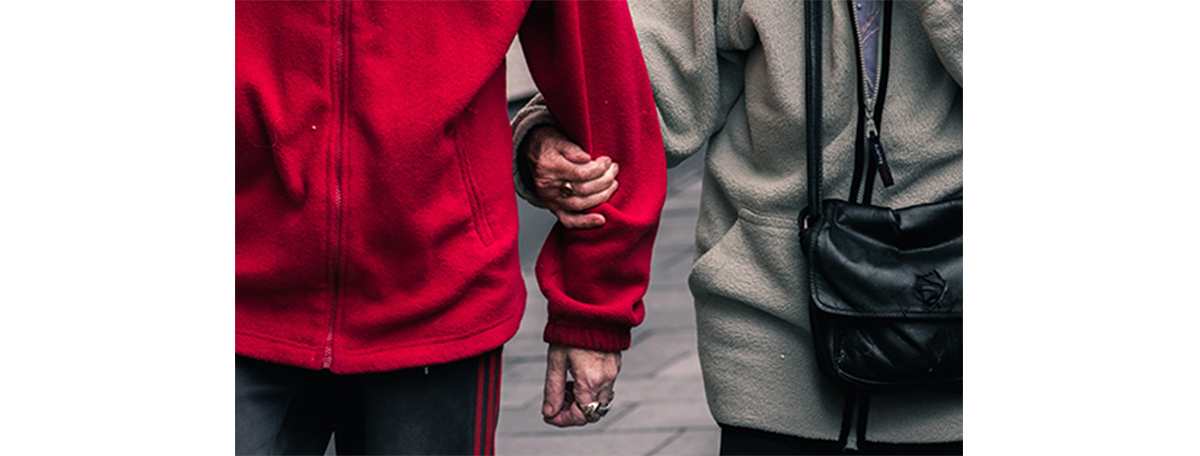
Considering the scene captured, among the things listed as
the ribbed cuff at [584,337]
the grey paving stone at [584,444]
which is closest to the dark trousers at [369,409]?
the ribbed cuff at [584,337]

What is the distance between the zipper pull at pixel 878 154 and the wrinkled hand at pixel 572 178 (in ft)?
1.36

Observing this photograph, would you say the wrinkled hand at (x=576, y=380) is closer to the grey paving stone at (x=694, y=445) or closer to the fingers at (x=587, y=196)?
the fingers at (x=587, y=196)

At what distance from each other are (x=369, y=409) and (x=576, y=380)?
40cm

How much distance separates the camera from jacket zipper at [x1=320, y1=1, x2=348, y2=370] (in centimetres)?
157

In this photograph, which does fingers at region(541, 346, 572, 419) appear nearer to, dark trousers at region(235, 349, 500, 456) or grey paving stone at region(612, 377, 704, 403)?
dark trousers at region(235, 349, 500, 456)

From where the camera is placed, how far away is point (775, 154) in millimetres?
1973

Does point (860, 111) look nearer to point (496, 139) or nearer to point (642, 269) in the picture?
point (642, 269)

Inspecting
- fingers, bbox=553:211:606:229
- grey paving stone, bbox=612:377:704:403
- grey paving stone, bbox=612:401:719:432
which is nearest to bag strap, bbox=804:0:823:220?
fingers, bbox=553:211:606:229

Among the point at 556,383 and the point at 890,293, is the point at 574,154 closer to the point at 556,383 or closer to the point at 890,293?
the point at 556,383

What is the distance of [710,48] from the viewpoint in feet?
6.57

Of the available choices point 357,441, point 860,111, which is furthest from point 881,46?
point 357,441

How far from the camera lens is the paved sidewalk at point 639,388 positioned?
369cm

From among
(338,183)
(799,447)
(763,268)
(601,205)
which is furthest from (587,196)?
(799,447)

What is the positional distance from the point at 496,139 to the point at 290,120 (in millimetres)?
313
